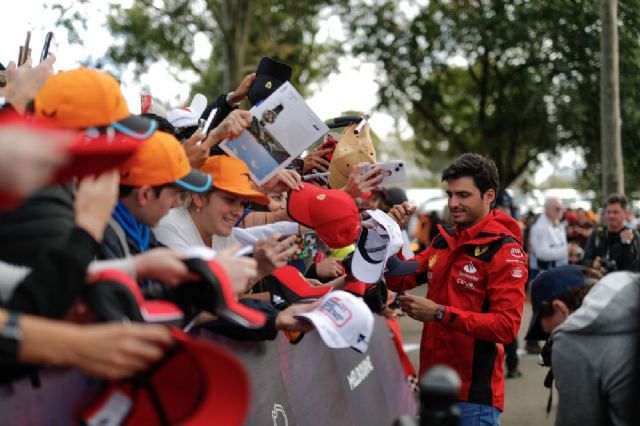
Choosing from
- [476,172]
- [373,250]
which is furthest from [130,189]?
[476,172]

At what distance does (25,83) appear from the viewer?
138 inches

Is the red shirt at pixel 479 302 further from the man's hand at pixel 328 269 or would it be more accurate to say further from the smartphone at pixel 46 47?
the smartphone at pixel 46 47

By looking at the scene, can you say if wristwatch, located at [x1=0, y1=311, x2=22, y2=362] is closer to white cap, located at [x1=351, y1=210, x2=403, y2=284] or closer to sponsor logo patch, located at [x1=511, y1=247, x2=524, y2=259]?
white cap, located at [x1=351, y1=210, x2=403, y2=284]

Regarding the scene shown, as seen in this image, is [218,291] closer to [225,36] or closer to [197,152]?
[197,152]

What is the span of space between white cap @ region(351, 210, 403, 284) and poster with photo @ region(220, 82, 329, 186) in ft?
2.27

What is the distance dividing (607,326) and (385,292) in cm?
226

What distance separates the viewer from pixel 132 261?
92.0 inches

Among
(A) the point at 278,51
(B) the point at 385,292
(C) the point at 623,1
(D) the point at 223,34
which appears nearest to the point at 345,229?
(B) the point at 385,292

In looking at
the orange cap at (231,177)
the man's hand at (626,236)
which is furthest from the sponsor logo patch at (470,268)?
the man's hand at (626,236)

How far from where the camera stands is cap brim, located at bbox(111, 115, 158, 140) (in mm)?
2596

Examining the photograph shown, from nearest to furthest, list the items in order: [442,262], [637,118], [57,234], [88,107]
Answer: [57,234]
[88,107]
[442,262]
[637,118]

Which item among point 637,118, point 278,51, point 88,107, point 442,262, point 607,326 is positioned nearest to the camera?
point 88,107

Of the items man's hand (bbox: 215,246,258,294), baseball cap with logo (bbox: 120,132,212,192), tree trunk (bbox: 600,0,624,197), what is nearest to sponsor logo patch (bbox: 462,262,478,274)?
baseball cap with logo (bbox: 120,132,212,192)

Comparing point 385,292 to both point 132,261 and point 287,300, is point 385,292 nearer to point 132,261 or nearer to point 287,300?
point 287,300
